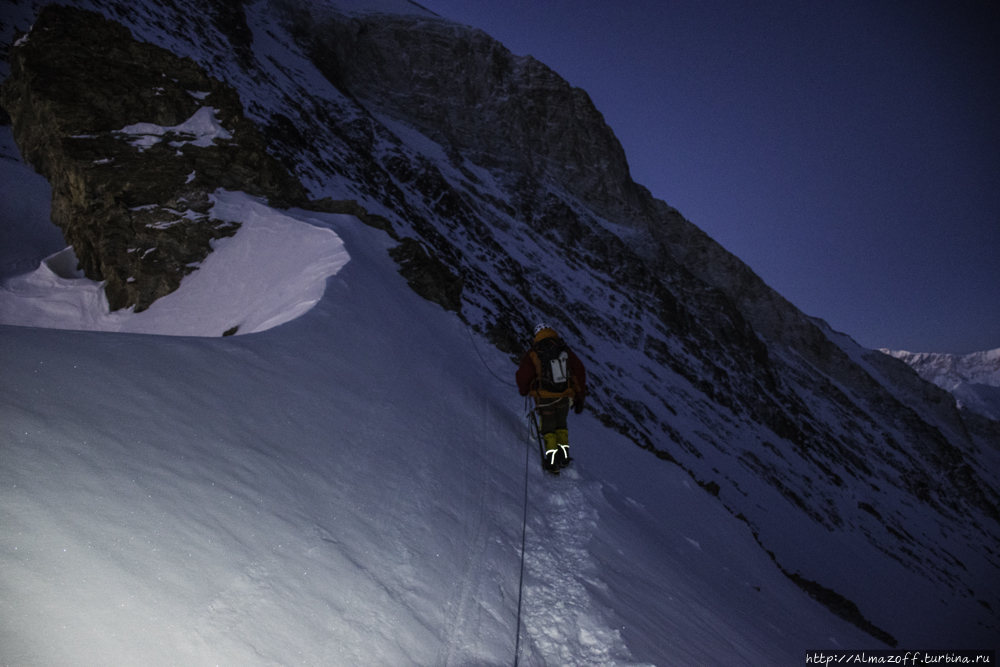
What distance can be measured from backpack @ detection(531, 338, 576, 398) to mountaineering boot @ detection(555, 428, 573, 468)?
494mm

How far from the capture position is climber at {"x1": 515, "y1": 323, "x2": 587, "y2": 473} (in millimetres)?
6844

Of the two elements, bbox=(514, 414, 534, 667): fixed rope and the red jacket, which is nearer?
bbox=(514, 414, 534, 667): fixed rope

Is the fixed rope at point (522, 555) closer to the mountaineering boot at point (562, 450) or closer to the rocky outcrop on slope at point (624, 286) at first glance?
the mountaineering boot at point (562, 450)

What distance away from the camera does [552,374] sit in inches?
275

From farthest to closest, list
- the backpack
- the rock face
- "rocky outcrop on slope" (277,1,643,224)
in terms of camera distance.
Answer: "rocky outcrop on slope" (277,1,643,224), the rock face, the backpack

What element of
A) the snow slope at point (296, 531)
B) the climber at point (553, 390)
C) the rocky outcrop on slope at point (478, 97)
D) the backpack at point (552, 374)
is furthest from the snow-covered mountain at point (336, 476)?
the rocky outcrop on slope at point (478, 97)

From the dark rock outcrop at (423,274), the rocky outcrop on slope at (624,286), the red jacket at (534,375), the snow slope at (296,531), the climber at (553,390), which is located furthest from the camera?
the rocky outcrop on slope at (624,286)

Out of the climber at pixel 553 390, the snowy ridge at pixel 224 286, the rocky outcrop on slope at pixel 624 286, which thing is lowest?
the snowy ridge at pixel 224 286

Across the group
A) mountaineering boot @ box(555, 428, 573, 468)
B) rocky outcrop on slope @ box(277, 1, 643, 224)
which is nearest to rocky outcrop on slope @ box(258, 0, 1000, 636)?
rocky outcrop on slope @ box(277, 1, 643, 224)

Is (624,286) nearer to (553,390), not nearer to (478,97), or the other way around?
(478,97)

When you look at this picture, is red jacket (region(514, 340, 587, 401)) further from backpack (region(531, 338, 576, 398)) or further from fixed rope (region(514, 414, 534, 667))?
fixed rope (region(514, 414, 534, 667))

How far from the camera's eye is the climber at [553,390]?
6844 millimetres

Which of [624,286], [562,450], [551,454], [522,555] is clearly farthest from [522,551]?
[624,286]

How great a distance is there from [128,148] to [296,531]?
14.5 metres
